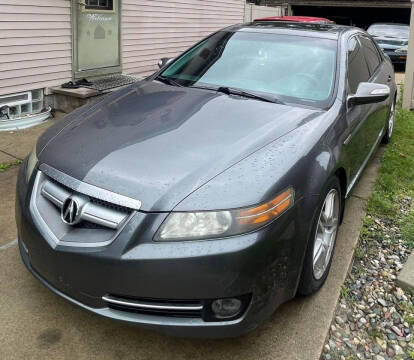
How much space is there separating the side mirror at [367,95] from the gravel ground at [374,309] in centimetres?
104

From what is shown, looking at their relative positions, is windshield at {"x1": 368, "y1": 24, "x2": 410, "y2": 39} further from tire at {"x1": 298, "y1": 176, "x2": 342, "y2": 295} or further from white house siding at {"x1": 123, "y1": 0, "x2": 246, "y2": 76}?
tire at {"x1": 298, "y1": 176, "x2": 342, "y2": 295}

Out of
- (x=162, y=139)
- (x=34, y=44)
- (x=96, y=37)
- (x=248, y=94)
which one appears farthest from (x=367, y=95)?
(x=96, y=37)

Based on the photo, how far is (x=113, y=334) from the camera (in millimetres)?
2434

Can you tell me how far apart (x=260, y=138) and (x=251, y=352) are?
3.67 ft

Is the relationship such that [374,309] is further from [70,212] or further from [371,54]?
[371,54]

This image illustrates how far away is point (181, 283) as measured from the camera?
78.8 inches

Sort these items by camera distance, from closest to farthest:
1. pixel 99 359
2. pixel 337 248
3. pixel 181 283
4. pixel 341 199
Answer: pixel 181 283 → pixel 99 359 → pixel 341 199 → pixel 337 248

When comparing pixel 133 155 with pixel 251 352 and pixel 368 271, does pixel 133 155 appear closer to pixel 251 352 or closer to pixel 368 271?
pixel 251 352

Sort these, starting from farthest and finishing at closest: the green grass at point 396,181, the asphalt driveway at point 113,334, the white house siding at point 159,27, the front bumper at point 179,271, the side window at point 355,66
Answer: the white house siding at point 159,27
the green grass at point 396,181
the side window at point 355,66
the asphalt driveway at point 113,334
the front bumper at point 179,271

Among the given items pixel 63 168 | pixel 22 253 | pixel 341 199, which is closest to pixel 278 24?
pixel 341 199

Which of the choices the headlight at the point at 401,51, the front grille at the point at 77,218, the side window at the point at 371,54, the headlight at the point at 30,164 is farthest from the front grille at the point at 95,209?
the headlight at the point at 401,51

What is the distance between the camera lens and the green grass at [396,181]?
3979 mm

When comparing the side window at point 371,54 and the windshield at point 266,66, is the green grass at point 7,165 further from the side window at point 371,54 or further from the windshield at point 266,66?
the side window at point 371,54

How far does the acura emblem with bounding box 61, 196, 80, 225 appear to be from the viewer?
218 centimetres
